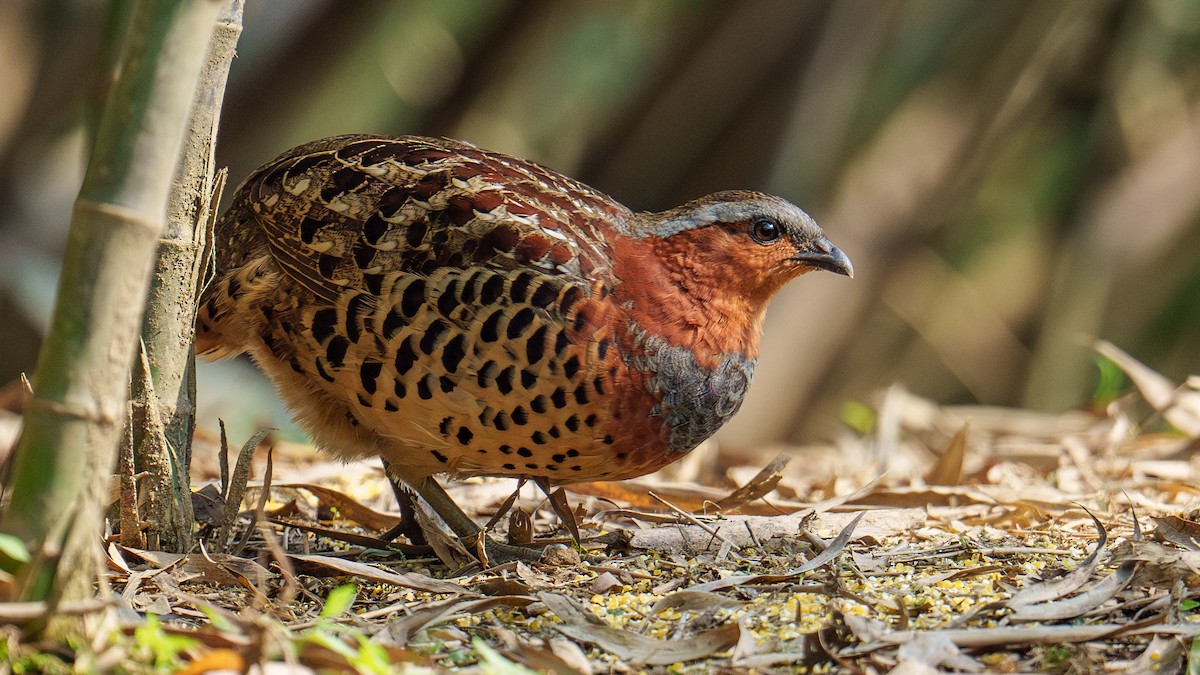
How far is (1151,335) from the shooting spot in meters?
10.8

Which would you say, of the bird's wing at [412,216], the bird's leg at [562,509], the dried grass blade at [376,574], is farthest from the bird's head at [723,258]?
the dried grass blade at [376,574]

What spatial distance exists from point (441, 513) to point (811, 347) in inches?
228

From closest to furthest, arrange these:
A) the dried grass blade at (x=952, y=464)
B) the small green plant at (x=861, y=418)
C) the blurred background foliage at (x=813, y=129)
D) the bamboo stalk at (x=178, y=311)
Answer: the bamboo stalk at (x=178, y=311)
the dried grass blade at (x=952, y=464)
the small green plant at (x=861, y=418)
the blurred background foliage at (x=813, y=129)

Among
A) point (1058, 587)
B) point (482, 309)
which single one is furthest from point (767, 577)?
point (482, 309)

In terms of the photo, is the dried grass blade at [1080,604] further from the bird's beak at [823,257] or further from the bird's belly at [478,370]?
the bird's beak at [823,257]

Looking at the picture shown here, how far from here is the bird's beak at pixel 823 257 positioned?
4508 mm

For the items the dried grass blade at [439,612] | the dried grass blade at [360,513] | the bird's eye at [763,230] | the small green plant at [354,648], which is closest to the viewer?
the small green plant at [354,648]

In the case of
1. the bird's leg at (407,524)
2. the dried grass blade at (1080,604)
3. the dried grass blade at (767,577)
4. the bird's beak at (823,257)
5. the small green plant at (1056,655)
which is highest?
the bird's beak at (823,257)

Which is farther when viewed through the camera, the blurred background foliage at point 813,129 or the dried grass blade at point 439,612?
the blurred background foliage at point 813,129

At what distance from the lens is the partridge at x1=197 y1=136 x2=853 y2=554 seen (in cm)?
378

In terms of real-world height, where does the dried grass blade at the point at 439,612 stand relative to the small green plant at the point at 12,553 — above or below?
below

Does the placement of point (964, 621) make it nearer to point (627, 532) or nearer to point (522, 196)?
point (627, 532)

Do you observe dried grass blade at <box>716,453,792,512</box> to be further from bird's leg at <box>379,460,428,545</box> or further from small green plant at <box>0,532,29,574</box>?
small green plant at <box>0,532,29,574</box>

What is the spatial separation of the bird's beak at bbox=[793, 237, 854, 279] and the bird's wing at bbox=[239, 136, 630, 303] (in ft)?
2.34
